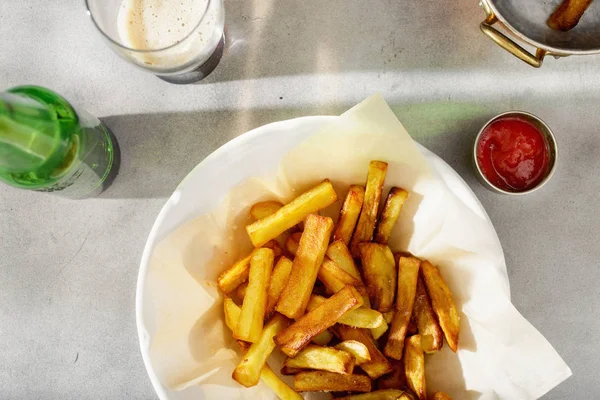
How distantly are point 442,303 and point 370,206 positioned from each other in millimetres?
218

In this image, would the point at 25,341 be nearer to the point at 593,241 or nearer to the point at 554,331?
the point at 554,331

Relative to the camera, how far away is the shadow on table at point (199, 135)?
119 cm

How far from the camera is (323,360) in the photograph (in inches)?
37.1

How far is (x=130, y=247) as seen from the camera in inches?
46.9

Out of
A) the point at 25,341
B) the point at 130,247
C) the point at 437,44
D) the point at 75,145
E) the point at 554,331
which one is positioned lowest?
the point at 25,341

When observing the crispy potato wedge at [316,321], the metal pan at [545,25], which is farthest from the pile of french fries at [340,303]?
the metal pan at [545,25]

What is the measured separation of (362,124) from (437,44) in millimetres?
352

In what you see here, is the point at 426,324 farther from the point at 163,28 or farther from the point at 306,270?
the point at 163,28

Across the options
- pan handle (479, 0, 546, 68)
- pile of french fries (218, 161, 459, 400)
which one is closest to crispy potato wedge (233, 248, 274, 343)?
pile of french fries (218, 161, 459, 400)

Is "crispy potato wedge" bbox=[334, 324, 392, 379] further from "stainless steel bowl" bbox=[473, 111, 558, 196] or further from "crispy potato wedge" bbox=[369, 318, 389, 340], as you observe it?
"stainless steel bowl" bbox=[473, 111, 558, 196]

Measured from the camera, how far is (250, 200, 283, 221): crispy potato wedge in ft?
3.41

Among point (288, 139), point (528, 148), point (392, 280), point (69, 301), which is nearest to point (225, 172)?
point (288, 139)

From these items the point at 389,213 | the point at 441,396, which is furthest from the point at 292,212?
the point at 441,396

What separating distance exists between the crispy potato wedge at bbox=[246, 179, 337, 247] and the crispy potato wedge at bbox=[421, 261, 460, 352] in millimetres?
233
